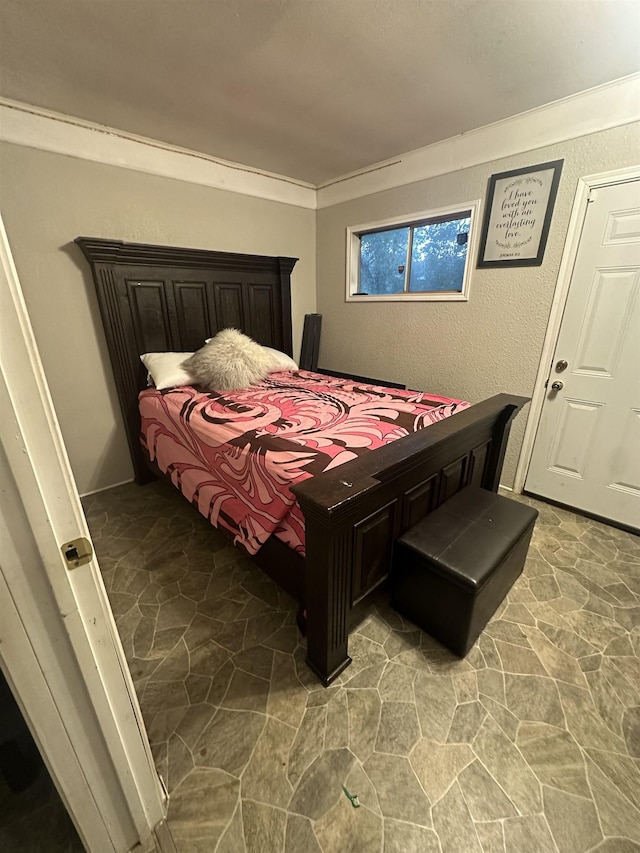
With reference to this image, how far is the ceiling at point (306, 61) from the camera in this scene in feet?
4.43

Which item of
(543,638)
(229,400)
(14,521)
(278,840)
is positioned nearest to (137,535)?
(229,400)

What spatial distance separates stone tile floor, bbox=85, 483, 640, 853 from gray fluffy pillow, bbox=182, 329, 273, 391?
1.20 m

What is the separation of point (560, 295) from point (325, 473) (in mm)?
2035

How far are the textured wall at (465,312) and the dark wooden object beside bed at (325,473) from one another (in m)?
0.50

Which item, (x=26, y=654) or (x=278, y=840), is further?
(x=278, y=840)

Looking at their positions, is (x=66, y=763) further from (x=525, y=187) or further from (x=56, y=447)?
(x=525, y=187)

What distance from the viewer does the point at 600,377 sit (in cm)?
216

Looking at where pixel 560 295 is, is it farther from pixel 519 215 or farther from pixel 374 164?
pixel 374 164

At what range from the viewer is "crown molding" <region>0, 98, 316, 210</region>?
1944mm

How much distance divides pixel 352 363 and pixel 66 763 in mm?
3158

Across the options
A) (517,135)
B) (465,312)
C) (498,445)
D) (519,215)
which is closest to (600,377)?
(498,445)

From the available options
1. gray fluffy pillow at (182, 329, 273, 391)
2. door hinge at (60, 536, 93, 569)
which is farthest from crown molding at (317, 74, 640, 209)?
door hinge at (60, 536, 93, 569)

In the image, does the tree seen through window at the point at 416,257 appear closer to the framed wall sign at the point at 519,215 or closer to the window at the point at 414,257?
the window at the point at 414,257

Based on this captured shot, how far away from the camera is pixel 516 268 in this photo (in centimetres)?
229
